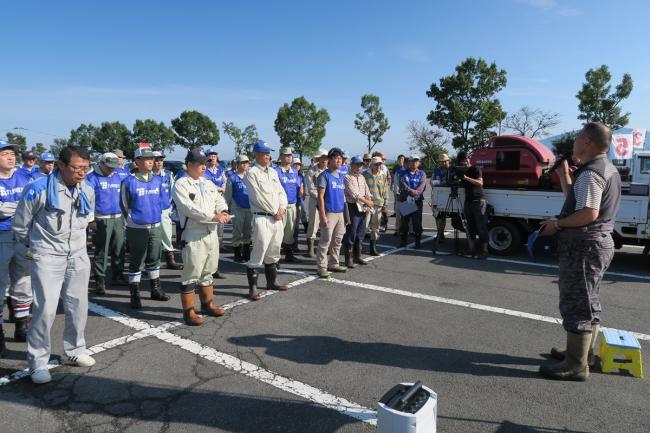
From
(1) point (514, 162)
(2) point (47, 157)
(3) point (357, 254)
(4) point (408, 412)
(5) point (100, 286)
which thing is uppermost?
(1) point (514, 162)

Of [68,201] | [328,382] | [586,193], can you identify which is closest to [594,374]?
[586,193]

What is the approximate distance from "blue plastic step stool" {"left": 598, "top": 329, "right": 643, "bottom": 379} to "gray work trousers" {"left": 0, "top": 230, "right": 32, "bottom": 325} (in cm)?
545

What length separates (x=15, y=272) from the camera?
4137mm

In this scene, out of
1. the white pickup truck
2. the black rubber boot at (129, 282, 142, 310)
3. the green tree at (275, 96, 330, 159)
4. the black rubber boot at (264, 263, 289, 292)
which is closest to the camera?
the black rubber boot at (129, 282, 142, 310)

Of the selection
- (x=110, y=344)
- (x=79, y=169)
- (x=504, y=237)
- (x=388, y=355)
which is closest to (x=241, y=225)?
(x=110, y=344)

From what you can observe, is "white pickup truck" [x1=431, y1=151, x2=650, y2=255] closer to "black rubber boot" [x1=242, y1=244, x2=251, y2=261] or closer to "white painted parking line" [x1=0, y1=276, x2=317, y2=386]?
"black rubber boot" [x1=242, y1=244, x2=251, y2=261]

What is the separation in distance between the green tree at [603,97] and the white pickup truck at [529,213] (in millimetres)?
30081

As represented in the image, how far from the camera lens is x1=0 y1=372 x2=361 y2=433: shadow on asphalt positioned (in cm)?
283

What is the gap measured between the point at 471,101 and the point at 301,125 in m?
25.2

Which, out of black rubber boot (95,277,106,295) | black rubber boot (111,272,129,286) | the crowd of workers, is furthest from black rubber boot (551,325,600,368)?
black rubber boot (111,272,129,286)

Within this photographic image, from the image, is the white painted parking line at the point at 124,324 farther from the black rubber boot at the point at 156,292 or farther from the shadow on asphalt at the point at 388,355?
the shadow on asphalt at the point at 388,355

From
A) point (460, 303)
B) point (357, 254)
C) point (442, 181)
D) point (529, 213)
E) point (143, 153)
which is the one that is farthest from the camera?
point (442, 181)

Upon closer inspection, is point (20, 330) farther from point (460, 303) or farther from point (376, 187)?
point (376, 187)

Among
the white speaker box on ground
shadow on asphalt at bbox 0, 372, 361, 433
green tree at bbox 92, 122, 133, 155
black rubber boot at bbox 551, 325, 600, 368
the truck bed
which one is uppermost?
green tree at bbox 92, 122, 133, 155
